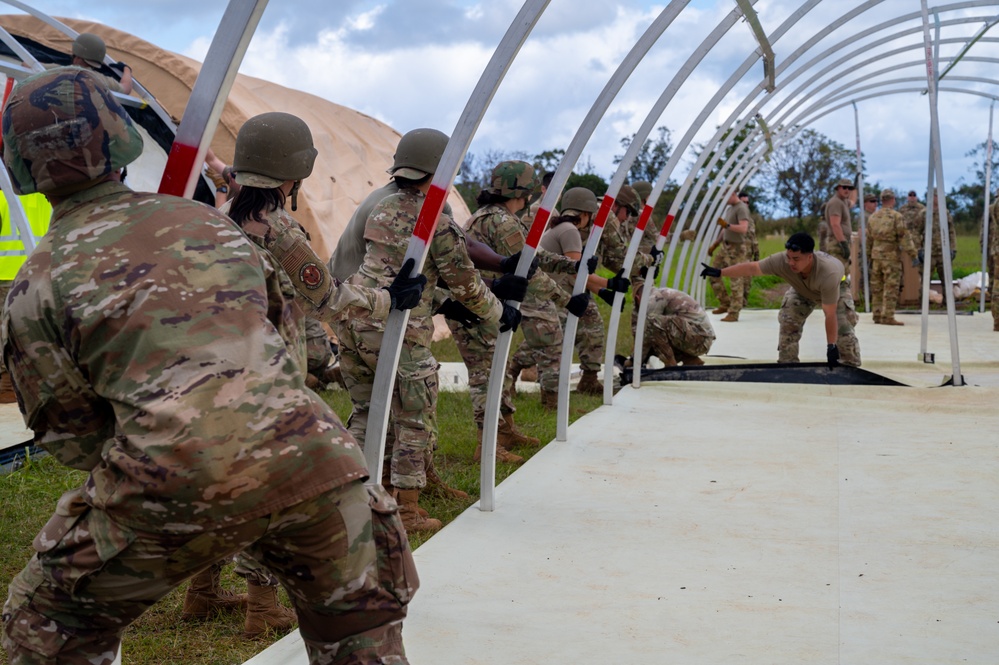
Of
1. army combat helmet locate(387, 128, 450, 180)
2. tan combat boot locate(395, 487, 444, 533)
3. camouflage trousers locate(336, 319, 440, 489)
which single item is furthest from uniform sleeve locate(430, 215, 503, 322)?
tan combat boot locate(395, 487, 444, 533)

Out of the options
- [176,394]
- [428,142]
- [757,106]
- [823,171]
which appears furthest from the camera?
[823,171]

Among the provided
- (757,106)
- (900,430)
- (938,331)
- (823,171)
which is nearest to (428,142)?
(900,430)

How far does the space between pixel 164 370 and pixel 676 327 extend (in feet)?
24.7

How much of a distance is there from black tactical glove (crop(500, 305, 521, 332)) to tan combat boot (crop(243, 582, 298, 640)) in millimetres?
1639

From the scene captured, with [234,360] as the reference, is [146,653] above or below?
below

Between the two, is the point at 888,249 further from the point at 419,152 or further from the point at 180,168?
the point at 180,168

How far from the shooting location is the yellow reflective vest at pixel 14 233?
747cm

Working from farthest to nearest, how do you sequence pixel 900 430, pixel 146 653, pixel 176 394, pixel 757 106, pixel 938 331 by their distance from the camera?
1. pixel 938 331
2. pixel 757 106
3. pixel 900 430
4. pixel 146 653
5. pixel 176 394

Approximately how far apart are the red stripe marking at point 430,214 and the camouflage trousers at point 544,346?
3370 mm

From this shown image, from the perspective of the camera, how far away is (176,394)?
73.6 inches

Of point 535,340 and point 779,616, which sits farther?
point 535,340

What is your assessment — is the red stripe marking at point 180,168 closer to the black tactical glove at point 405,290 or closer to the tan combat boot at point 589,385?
the black tactical glove at point 405,290

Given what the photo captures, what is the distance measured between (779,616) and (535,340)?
398 centimetres

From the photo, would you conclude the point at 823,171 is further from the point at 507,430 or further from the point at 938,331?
the point at 507,430
